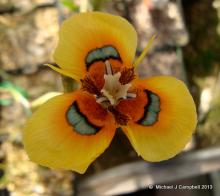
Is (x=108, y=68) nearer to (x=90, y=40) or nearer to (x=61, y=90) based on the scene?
(x=90, y=40)

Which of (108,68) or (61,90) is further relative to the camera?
(61,90)

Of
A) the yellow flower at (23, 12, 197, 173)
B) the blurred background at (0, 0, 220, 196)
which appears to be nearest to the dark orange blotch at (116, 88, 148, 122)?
the yellow flower at (23, 12, 197, 173)

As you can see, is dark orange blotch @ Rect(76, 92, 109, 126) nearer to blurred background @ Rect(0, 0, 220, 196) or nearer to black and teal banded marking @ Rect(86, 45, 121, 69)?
black and teal banded marking @ Rect(86, 45, 121, 69)

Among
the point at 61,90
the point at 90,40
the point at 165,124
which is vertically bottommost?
the point at 61,90

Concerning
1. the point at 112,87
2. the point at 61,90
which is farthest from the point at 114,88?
the point at 61,90

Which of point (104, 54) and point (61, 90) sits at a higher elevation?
point (104, 54)

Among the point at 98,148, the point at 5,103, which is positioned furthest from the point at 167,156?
the point at 5,103
